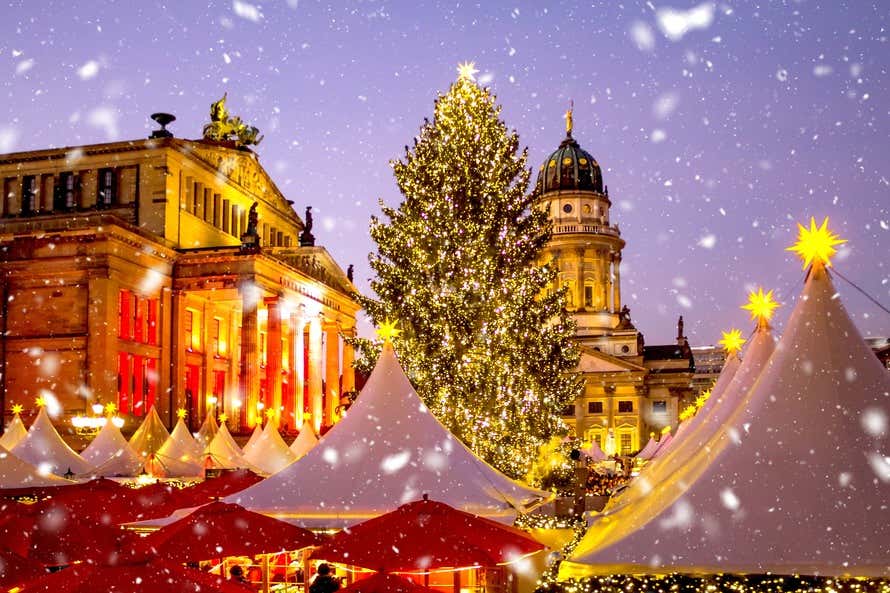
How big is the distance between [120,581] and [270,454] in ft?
88.0

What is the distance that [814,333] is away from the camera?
9.67m

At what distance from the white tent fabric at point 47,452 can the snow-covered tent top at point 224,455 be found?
4.47 meters

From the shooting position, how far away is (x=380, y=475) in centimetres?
1543

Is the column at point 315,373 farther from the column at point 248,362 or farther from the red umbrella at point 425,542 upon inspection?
the red umbrella at point 425,542

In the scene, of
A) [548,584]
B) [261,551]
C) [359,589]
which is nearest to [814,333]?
[548,584]

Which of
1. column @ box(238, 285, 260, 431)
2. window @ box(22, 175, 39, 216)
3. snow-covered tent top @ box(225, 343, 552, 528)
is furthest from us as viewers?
window @ box(22, 175, 39, 216)

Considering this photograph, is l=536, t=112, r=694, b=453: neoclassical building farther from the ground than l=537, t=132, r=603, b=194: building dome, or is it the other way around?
l=537, t=132, r=603, b=194: building dome

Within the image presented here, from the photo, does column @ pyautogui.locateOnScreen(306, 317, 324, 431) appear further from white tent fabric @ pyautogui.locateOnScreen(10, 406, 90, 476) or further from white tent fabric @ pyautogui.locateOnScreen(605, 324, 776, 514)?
white tent fabric @ pyautogui.locateOnScreen(605, 324, 776, 514)

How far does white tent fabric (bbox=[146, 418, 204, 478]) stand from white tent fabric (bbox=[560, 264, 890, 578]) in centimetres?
2699

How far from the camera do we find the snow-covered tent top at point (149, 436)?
36.5m

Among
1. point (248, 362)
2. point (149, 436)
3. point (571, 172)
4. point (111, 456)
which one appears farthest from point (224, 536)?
point (571, 172)

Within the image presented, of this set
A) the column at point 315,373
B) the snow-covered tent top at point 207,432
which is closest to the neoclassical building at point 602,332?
the column at point 315,373

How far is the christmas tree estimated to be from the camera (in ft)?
86.0

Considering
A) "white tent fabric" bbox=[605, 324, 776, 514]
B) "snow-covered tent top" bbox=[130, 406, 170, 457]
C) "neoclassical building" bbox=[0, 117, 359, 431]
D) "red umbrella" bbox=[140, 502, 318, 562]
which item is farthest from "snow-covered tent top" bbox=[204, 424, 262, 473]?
"white tent fabric" bbox=[605, 324, 776, 514]
